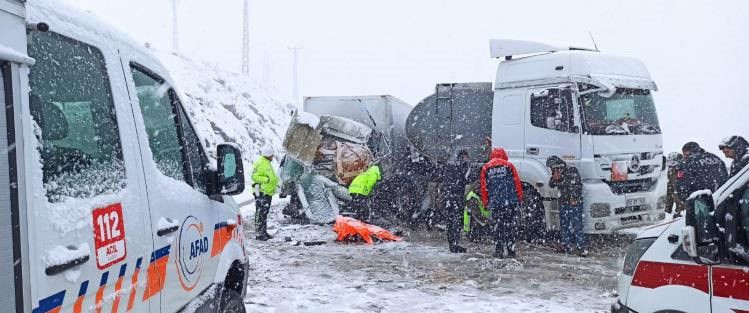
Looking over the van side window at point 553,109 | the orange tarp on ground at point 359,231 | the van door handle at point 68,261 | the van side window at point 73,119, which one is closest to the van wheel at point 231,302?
the van side window at point 73,119

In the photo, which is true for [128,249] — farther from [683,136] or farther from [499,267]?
[683,136]

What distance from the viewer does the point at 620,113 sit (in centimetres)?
834

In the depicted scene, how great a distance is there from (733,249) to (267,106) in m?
35.4

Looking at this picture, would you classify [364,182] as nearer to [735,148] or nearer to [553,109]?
[553,109]

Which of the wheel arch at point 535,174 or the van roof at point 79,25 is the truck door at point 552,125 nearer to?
the wheel arch at point 535,174

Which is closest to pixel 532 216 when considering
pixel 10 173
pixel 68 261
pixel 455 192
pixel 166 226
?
pixel 455 192

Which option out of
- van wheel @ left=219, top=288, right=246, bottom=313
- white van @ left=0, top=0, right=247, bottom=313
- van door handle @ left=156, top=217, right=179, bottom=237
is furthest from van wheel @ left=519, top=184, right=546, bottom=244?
van door handle @ left=156, top=217, right=179, bottom=237

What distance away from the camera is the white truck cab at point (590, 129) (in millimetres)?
8047

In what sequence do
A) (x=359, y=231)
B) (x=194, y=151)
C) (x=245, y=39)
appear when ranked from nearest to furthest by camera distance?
(x=194, y=151) < (x=359, y=231) < (x=245, y=39)

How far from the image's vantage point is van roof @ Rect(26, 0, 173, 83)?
1909 mm

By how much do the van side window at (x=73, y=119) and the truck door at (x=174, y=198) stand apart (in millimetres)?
224

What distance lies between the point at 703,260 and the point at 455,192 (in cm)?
577

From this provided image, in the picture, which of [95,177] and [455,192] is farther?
[455,192]

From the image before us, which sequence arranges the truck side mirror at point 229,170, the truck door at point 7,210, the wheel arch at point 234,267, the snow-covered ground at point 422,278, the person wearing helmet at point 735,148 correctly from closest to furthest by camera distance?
the truck door at point 7,210, the truck side mirror at point 229,170, the wheel arch at point 234,267, the snow-covered ground at point 422,278, the person wearing helmet at point 735,148
